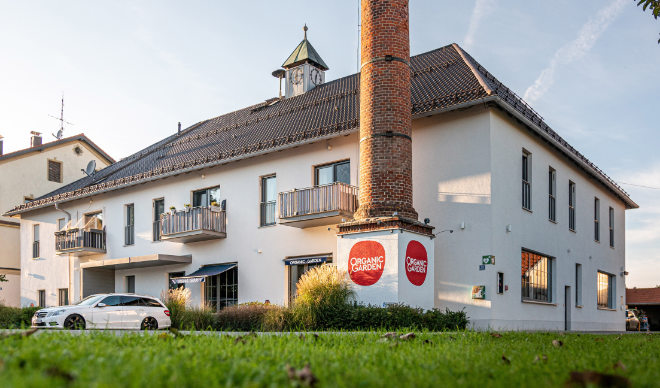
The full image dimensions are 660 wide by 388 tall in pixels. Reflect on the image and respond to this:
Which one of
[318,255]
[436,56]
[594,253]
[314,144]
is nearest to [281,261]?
[318,255]

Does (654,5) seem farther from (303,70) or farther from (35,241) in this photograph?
(35,241)

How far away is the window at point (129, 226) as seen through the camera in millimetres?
28688

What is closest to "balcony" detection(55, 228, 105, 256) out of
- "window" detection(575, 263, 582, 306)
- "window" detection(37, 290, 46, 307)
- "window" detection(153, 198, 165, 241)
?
"window" detection(153, 198, 165, 241)

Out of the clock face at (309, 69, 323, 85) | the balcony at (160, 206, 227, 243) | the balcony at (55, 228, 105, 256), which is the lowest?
the balcony at (55, 228, 105, 256)

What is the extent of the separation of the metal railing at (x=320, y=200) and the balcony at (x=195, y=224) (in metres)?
4.24

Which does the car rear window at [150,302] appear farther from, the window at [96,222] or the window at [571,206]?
the window at [571,206]

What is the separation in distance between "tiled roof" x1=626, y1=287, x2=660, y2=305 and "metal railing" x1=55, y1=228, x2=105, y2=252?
3688 cm

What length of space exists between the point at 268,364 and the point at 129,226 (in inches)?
1025

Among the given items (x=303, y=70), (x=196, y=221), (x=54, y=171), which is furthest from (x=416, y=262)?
(x=54, y=171)

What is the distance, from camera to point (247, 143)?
84.3 ft

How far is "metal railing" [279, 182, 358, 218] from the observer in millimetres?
19734

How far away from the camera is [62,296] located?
3177cm

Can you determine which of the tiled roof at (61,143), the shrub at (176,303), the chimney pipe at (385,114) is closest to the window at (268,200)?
the shrub at (176,303)

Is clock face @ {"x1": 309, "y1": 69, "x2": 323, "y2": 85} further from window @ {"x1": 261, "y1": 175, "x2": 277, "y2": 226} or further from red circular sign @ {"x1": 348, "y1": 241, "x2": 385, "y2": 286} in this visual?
red circular sign @ {"x1": 348, "y1": 241, "x2": 385, "y2": 286}
